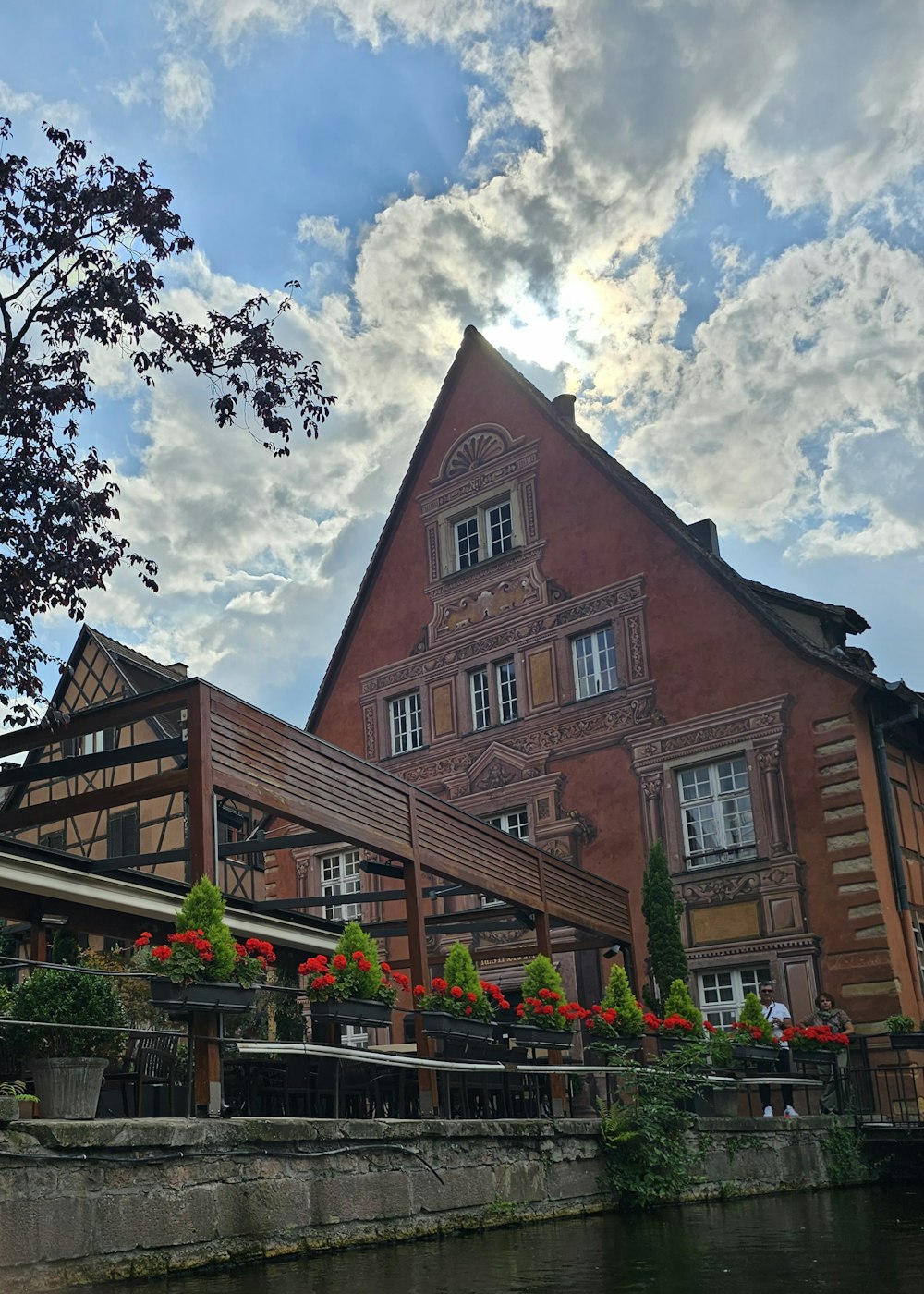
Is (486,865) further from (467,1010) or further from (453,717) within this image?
(453,717)

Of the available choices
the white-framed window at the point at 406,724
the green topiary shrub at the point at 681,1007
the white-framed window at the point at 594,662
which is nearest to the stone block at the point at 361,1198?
the green topiary shrub at the point at 681,1007

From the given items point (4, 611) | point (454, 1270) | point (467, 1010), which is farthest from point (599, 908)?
point (454, 1270)

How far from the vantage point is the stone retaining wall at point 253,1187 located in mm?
6898

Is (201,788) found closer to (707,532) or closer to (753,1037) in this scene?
(753,1037)

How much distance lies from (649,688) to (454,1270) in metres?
15.3

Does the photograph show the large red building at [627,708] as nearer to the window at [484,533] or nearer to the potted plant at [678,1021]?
the window at [484,533]

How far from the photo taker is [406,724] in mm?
25984

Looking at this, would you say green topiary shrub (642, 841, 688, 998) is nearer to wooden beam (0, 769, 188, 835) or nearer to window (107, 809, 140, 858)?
wooden beam (0, 769, 188, 835)

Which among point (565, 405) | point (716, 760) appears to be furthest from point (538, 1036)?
point (565, 405)

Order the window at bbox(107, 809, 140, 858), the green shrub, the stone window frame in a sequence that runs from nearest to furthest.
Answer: the green shrub → the stone window frame → the window at bbox(107, 809, 140, 858)

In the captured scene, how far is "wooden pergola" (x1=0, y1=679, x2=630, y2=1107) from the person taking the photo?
1052cm

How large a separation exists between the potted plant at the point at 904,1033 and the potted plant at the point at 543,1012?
18.4ft

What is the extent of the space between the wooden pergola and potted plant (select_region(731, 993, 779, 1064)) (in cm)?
253

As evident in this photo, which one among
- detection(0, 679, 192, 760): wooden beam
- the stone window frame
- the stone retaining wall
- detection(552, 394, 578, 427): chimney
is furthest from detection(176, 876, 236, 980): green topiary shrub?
detection(552, 394, 578, 427): chimney
